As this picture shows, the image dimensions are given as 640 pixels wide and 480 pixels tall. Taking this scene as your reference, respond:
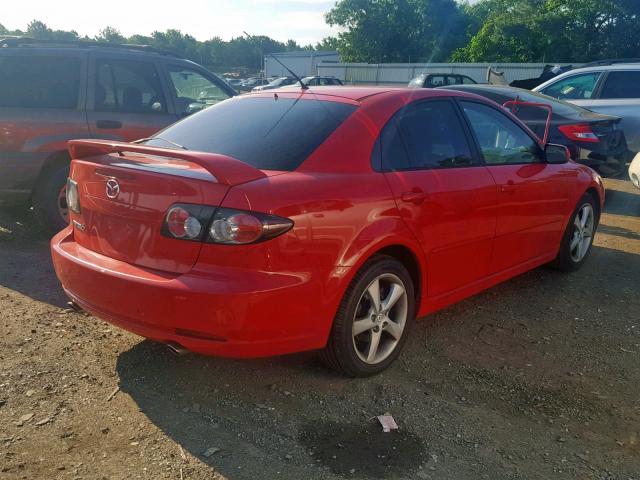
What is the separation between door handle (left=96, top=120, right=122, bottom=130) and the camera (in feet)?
19.9

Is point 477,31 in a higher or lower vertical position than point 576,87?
higher

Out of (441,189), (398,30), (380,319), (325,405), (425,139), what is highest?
(398,30)

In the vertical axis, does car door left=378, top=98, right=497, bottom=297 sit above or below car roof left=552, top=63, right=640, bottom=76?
below

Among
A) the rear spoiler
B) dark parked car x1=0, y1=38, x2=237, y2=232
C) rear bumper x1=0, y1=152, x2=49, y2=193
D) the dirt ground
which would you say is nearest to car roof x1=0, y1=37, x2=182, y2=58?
dark parked car x1=0, y1=38, x2=237, y2=232

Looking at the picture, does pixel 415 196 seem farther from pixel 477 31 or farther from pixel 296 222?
pixel 477 31

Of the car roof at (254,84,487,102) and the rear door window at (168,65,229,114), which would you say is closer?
the car roof at (254,84,487,102)

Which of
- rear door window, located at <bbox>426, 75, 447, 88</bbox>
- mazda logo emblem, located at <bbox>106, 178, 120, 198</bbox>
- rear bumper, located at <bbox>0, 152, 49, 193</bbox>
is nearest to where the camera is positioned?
mazda logo emblem, located at <bbox>106, 178, 120, 198</bbox>

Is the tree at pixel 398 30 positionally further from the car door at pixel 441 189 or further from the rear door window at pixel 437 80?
the car door at pixel 441 189

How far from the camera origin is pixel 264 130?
11.5 feet

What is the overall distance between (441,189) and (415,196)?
27cm

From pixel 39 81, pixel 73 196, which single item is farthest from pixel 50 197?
pixel 73 196

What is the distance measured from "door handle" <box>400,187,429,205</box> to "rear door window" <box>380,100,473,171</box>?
150mm

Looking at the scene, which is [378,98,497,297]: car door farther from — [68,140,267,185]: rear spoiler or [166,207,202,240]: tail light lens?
[166,207,202,240]: tail light lens

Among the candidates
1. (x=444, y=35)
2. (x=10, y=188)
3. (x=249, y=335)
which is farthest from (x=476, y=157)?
(x=444, y=35)
